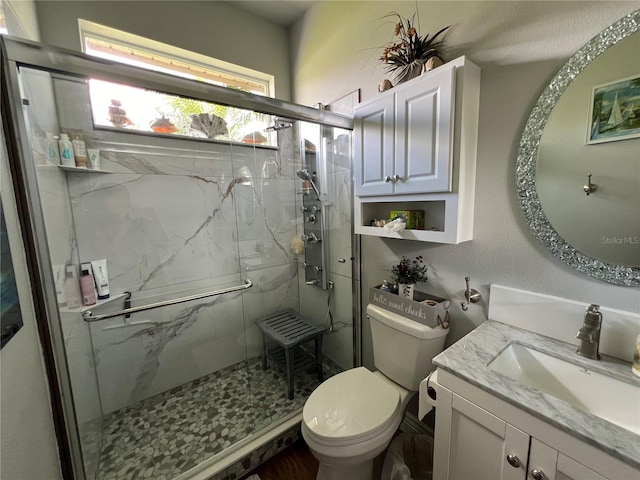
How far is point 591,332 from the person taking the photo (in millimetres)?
856

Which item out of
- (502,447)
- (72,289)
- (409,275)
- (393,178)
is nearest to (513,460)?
(502,447)

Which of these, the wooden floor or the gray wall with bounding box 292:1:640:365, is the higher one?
the gray wall with bounding box 292:1:640:365

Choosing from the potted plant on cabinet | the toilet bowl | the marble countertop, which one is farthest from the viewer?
the potted plant on cabinet

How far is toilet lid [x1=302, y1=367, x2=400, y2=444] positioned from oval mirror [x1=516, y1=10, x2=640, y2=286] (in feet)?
3.18

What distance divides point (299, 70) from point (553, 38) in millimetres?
1787

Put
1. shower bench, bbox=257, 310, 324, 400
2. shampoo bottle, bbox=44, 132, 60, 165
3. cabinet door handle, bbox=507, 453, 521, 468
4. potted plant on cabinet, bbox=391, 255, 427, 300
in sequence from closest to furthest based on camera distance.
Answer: cabinet door handle, bbox=507, 453, 521, 468
shampoo bottle, bbox=44, 132, 60, 165
potted plant on cabinet, bbox=391, 255, 427, 300
shower bench, bbox=257, 310, 324, 400

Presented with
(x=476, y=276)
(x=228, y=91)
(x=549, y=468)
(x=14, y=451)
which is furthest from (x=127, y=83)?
(x=549, y=468)

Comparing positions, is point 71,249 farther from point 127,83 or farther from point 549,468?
point 549,468

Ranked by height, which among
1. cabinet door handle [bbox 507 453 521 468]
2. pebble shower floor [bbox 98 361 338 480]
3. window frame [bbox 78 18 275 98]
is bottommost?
pebble shower floor [bbox 98 361 338 480]

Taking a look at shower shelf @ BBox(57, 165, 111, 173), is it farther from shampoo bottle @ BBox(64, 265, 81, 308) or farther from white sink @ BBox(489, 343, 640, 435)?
white sink @ BBox(489, 343, 640, 435)

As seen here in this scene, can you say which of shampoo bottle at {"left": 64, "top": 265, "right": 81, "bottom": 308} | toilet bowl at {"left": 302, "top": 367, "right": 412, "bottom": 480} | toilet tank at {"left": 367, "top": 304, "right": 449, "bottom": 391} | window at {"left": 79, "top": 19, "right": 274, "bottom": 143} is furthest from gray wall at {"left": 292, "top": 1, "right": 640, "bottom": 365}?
shampoo bottle at {"left": 64, "top": 265, "right": 81, "bottom": 308}

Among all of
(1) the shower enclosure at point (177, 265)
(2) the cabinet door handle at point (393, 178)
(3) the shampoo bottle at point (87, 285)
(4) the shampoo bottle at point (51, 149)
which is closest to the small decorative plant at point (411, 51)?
(1) the shower enclosure at point (177, 265)

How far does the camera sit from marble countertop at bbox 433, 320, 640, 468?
1.94 ft

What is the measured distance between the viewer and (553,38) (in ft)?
3.08
